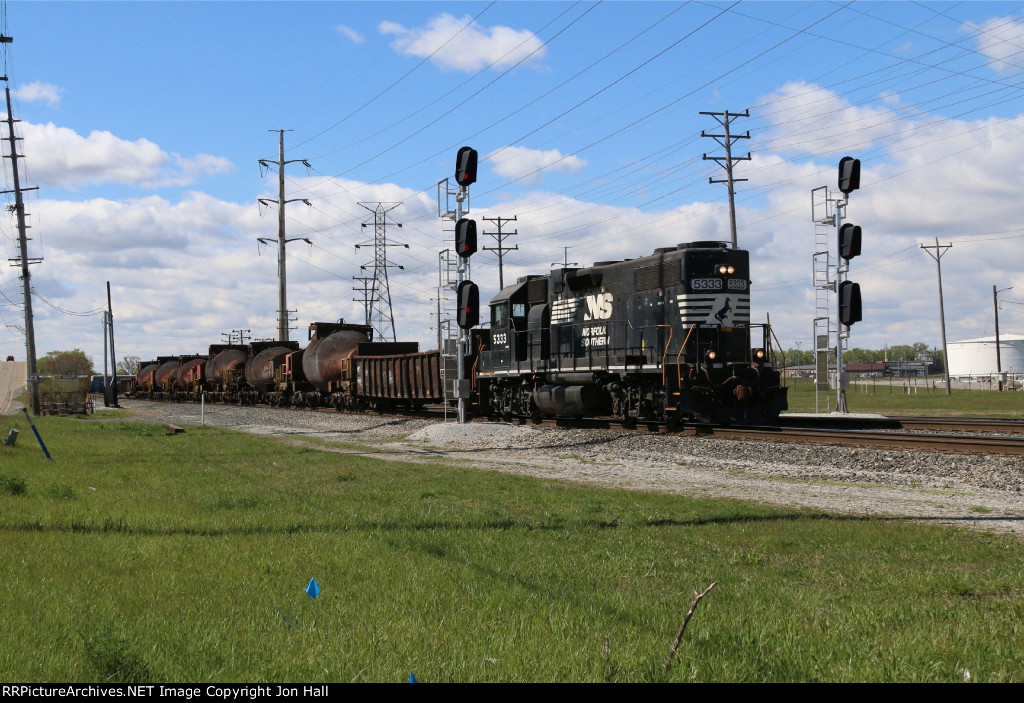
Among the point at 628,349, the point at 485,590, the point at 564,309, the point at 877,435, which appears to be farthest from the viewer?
the point at 564,309

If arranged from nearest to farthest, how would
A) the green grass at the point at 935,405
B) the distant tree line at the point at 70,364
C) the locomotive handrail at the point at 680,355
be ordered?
1. the locomotive handrail at the point at 680,355
2. the green grass at the point at 935,405
3. the distant tree line at the point at 70,364

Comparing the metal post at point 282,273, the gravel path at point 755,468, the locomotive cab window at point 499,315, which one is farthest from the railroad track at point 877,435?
the metal post at point 282,273

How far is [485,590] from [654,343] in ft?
52.0

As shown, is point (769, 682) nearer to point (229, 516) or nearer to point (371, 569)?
point (371, 569)

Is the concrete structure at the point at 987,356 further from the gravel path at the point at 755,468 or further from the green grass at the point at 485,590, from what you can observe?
the green grass at the point at 485,590

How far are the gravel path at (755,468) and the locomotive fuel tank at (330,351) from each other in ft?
54.0

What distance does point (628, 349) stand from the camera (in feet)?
72.8

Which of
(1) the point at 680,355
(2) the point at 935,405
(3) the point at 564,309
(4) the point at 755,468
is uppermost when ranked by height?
(3) the point at 564,309

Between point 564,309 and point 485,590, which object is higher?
point 564,309

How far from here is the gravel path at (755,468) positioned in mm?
10945

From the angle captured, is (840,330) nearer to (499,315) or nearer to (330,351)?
(499,315)

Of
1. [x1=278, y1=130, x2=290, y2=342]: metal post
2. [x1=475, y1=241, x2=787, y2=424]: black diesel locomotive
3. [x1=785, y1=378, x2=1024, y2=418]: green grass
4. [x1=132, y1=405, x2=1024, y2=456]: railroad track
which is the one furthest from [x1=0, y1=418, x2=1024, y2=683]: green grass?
[x1=278, y1=130, x2=290, y2=342]: metal post

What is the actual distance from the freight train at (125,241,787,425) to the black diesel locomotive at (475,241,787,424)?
29 millimetres

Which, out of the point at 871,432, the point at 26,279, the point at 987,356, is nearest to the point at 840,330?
the point at 871,432
